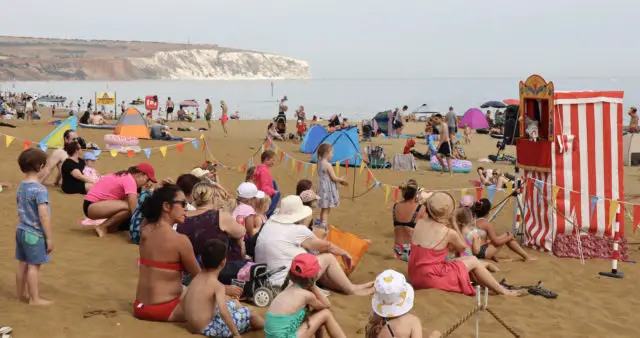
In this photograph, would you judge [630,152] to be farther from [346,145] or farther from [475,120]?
[475,120]

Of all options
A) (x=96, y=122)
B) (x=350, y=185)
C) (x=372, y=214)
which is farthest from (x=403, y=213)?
(x=96, y=122)

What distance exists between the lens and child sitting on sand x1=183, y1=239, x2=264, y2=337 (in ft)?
16.0

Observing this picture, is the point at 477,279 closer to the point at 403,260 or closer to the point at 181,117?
the point at 403,260

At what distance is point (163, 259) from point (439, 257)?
106 inches

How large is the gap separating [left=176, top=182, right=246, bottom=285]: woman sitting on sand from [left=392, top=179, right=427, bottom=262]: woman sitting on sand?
2.37 meters

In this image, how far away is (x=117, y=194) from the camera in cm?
814

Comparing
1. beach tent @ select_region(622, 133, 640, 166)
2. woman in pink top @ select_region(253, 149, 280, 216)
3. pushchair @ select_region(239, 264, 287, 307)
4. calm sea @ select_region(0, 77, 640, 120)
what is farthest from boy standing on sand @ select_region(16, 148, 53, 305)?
calm sea @ select_region(0, 77, 640, 120)

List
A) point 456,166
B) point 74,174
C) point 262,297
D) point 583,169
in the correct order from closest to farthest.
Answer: point 262,297 → point 583,169 → point 74,174 → point 456,166

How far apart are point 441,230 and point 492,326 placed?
985 millimetres

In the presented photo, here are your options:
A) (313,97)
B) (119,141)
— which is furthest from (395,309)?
(313,97)

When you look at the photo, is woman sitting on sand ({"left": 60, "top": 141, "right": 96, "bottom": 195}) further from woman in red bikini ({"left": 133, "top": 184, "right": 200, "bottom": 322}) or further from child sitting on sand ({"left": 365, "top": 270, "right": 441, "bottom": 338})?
child sitting on sand ({"left": 365, "top": 270, "right": 441, "bottom": 338})

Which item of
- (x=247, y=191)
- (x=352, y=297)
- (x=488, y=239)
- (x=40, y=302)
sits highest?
(x=247, y=191)

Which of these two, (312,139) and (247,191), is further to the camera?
(312,139)

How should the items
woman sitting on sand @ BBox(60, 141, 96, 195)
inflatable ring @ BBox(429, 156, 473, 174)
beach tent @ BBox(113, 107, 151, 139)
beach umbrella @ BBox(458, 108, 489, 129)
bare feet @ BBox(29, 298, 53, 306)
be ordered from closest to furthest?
bare feet @ BBox(29, 298, 53, 306)
woman sitting on sand @ BBox(60, 141, 96, 195)
inflatable ring @ BBox(429, 156, 473, 174)
beach tent @ BBox(113, 107, 151, 139)
beach umbrella @ BBox(458, 108, 489, 129)
